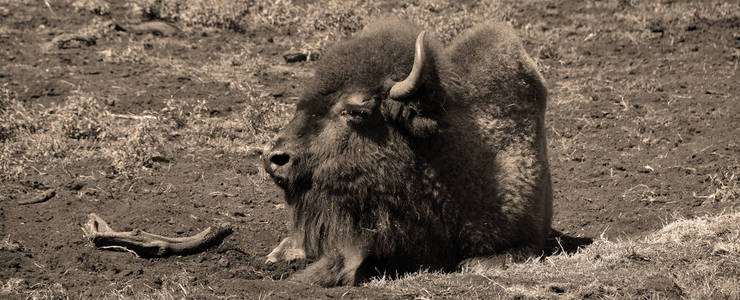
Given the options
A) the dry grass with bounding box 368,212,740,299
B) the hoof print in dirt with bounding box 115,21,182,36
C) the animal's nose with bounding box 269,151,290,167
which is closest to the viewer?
the dry grass with bounding box 368,212,740,299

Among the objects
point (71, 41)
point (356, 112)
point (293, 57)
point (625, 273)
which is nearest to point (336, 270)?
point (356, 112)

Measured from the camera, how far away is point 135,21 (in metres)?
12.1

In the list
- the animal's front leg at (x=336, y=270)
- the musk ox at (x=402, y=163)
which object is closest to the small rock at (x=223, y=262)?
the musk ox at (x=402, y=163)

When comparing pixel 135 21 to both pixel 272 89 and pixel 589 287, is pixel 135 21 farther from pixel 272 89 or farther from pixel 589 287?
pixel 589 287

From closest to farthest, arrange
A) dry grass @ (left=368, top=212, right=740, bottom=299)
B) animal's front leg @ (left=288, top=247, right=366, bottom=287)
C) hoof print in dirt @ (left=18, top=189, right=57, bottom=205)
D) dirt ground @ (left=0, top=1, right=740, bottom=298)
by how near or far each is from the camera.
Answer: dry grass @ (left=368, top=212, right=740, bottom=299) < animal's front leg @ (left=288, top=247, right=366, bottom=287) < dirt ground @ (left=0, top=1, right=740, bottom=298) < hoof print in dirt @ (left=18, top=189, right=57, bottom=205)

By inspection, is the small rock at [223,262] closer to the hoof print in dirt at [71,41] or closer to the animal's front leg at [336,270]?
the animal's front leg at [336,270]

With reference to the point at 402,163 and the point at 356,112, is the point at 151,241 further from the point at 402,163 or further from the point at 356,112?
the point at 402,163

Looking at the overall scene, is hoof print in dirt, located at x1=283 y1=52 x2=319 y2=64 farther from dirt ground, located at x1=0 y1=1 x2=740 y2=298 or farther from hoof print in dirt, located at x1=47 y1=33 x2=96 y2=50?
hoof print in dirt, located at x1=47 y1=33 x2=96 y2=50

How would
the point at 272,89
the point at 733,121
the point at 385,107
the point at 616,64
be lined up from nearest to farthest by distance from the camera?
the point at 385,107 → the point at 733,121 → the point at 272,89 → the point at 616,64

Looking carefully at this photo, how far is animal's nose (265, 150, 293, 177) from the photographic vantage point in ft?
20.0

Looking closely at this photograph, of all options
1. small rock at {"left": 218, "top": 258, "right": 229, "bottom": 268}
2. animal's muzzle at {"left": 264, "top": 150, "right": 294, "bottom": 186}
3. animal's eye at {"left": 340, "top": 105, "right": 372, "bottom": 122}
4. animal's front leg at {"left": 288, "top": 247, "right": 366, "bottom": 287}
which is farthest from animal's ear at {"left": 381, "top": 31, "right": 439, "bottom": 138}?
small rock at {"left": 218, "top": 258, "right": 229, "bottom": 268}

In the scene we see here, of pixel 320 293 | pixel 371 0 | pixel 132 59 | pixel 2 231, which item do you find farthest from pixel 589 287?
pixel 371 0

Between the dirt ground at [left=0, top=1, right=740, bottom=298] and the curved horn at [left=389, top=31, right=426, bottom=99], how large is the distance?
4.84 ft

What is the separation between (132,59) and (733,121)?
7.03 metres
